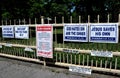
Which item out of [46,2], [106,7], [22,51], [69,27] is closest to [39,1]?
[46,2]

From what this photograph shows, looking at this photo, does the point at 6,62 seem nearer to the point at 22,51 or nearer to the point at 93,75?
the point at 22,51

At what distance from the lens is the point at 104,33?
582cm

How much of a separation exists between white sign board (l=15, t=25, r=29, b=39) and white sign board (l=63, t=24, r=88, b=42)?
1.87 m

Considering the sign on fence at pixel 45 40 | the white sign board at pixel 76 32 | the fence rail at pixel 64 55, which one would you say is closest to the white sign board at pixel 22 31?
the fence rail at pixel 64 55

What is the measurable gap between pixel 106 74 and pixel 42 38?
238 cm

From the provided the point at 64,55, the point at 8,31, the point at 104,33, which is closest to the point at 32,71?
the point at 64,55

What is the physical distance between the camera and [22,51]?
9.07 meters

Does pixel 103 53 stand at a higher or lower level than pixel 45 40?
lower

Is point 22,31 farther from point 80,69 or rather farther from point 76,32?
point 80,69

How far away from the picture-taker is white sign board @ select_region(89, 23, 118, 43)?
18.5ft

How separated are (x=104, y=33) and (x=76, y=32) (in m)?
0.90

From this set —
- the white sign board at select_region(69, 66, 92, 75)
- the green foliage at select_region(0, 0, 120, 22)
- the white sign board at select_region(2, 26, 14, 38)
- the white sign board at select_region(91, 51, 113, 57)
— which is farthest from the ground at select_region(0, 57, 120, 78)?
the green foliage at select_region(0, 0, 120, 22)

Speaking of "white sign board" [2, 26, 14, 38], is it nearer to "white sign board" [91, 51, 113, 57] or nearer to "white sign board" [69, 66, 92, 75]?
"white sign board" [69, 66, 92, 75]

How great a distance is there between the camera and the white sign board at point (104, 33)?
5652 mm
